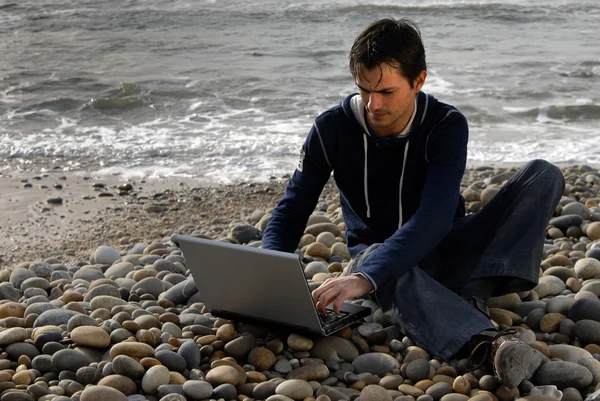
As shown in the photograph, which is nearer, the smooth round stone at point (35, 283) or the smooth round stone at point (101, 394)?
the smooth round stone at point (101, 394)

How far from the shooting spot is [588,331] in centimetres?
340

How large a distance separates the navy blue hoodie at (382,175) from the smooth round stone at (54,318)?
0.84 metres

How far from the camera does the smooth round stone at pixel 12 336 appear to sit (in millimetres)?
3287

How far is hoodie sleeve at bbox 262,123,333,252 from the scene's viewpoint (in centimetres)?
364

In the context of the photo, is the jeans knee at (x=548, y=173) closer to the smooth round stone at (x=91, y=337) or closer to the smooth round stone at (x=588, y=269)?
the smooth round stone at (x=588, y=269)

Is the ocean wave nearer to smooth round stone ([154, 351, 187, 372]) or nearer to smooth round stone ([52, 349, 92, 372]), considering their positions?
smooth round stone ([154, 351, 187, 372])

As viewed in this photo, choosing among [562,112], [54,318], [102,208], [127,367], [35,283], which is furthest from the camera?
[562,112]

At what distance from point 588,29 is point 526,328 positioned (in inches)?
475

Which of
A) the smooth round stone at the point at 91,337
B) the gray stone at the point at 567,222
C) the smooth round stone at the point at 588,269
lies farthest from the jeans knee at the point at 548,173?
the smooth round stone at the point at 91,337

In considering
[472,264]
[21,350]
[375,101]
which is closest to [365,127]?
[375,101]

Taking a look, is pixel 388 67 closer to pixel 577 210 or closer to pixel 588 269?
pixel 588 269

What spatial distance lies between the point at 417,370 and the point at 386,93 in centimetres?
104

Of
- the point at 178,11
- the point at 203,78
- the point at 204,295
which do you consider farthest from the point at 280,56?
the point at 204,295

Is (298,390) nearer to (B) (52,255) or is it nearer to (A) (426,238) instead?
(A) (426,238)
